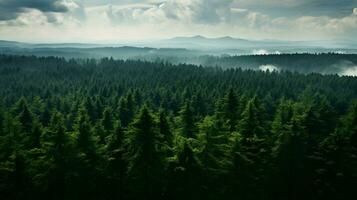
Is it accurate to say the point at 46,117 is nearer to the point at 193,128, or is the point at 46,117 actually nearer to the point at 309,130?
the point at 193,128

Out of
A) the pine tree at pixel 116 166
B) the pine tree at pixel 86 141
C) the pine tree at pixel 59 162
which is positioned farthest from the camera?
the pine tree at pixel 86 141

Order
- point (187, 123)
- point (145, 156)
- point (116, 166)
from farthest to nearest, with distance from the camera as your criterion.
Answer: point (187, 123), point (116, 166), point (145, 156)

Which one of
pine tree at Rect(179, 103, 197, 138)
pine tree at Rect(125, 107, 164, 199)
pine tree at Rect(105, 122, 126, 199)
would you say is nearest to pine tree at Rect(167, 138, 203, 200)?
pine tree at Rect(125, 107, 164, 199)

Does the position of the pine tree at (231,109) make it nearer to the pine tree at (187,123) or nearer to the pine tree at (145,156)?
the pine tree at (187,123)

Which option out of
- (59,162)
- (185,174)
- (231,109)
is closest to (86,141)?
(59,162)

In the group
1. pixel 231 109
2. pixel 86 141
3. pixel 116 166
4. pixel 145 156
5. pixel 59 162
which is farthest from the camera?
pixel 231 109

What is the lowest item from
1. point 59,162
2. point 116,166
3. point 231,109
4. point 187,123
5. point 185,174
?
point 116,166

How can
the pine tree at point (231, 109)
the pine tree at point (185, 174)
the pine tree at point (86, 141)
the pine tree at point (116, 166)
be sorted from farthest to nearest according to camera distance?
the pine tree at point (231, 109) < the pine tree at point (86, 141) < the pine tree at point (116, 166) < the pine tree at point (185, 174)

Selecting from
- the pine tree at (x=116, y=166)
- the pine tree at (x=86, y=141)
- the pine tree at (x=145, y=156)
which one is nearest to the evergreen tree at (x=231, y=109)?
the pine tree at (x=116, y=166)

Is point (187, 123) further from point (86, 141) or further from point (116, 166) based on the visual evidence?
point (86, 141)

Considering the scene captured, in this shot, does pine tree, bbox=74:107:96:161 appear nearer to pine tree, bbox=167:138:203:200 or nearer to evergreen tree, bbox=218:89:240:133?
pine tree, bbox=167:138:203:200

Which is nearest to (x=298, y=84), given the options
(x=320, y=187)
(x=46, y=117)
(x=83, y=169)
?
(x=46, y=117)
